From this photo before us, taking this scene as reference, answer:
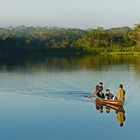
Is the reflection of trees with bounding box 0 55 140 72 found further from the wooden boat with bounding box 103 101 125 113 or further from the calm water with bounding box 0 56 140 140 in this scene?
the wooden boat with bounding box 103 101 125 113

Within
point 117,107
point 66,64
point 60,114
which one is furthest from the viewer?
point 66,64

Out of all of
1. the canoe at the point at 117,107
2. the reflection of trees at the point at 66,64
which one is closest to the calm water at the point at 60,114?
the canoe at the point at 117,107

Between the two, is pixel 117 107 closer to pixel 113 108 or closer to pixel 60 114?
pixel 113 108

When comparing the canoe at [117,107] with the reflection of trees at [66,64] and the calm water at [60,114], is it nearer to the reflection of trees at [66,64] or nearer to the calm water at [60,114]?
the calm water at [60,114]

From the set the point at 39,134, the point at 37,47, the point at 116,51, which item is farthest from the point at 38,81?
the point at 37,47

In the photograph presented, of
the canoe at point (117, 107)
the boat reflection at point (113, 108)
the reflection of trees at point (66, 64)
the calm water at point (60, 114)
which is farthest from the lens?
the reflection of trees at point (66, 64)

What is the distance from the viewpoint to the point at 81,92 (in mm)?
30219

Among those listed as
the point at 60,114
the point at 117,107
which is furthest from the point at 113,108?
the point at 60,114

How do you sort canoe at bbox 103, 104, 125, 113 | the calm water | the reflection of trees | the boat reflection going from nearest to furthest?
the calm water
the boat reflection
canoe at bbox 103, 104, 125, 113
the reflection of trees

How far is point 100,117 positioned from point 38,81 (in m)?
18.1

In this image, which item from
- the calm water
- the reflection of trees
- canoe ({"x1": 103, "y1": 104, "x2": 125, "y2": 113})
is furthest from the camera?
the reflection of trees

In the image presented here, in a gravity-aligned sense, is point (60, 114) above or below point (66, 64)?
above

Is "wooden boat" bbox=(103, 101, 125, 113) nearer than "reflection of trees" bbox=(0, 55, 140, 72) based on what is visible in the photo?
Yes

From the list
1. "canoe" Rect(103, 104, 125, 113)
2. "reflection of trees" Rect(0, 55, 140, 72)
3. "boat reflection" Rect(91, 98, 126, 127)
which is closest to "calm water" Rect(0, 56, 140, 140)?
"boat reflection" Rect(91, 98, 126, 127)
